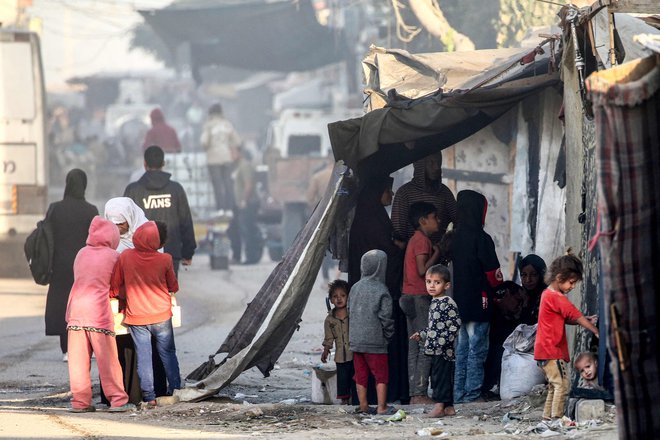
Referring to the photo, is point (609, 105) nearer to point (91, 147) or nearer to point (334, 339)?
point (334, 339)

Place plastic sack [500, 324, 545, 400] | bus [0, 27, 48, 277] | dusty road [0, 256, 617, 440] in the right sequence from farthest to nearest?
bus [0, 27, 48, 277] < plastic sack [500, 324, 545, 400] < dusty road [0, 256, 617, 440]

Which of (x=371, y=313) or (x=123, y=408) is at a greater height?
(x=371, y=313)

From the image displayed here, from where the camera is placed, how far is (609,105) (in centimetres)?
553

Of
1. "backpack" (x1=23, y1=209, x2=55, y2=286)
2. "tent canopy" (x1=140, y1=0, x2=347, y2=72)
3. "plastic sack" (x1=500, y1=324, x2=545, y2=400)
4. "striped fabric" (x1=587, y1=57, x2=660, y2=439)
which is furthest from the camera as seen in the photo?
"tent canopy" (x1=140, y1=0, x2=347, y2=72)

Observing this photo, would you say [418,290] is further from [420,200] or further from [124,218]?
[124,218]

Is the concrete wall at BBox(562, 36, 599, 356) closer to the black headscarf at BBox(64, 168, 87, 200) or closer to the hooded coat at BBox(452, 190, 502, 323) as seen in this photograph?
the hooded coat at BBox(452, 190, 502, 323)

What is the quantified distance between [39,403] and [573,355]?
3909mm

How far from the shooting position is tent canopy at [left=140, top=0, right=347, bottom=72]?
25.6 metres

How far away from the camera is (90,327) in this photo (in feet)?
30.7

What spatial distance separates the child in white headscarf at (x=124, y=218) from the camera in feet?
33.0

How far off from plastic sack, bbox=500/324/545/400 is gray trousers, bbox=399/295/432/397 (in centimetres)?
64

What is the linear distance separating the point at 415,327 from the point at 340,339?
1.87ft

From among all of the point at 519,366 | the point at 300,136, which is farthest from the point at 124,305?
the point at 300,136

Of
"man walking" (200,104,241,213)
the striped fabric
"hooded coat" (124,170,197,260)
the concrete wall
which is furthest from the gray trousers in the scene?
"man walking" (200,104,241,213)
